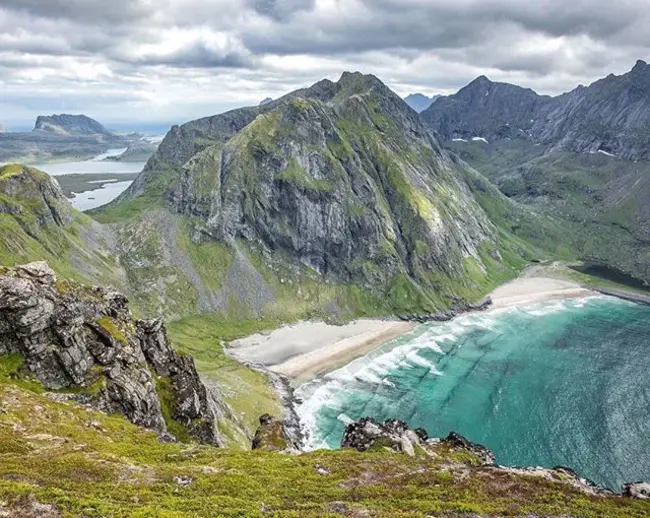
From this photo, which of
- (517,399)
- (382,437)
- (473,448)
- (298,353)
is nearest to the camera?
(382,437)

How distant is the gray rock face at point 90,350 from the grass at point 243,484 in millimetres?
15958

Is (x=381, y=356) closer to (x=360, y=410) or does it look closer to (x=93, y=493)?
(x=360, y=410)

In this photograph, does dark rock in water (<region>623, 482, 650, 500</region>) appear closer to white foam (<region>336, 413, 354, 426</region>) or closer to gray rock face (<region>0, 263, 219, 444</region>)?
gray rock face (<region>0, 263, 219, 444</region>)

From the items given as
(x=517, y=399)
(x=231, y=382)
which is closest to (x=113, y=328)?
(x=231, y=382)

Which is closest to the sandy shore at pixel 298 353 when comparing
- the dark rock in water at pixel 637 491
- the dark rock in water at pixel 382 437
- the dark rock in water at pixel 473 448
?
the dark rock in water at pixel 382 437

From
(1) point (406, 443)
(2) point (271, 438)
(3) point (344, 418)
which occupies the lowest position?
(3) point (344, 418)

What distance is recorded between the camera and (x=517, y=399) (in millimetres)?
152375

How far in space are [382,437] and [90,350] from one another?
4527 centimetres

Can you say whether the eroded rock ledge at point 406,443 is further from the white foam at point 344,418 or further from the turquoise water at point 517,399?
the white foam at point 344,418

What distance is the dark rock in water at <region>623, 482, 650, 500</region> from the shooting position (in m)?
45.7

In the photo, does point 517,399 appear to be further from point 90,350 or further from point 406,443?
point 90,350

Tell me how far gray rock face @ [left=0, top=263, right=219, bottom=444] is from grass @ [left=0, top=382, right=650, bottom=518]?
15958mm

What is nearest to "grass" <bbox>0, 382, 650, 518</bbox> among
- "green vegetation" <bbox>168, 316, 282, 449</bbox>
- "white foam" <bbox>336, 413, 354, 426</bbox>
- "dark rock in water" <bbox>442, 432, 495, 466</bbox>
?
"dark rock in water" <bbox>442, 432, 495, 466</bbox>

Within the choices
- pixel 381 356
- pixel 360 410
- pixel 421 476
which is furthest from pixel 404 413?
pixel 421 476
